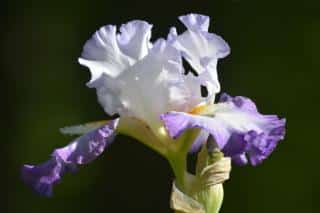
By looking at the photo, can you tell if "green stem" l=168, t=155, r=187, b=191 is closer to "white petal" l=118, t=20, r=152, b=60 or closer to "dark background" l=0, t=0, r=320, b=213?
"white petal" l=118, t=20, r=152, b=60

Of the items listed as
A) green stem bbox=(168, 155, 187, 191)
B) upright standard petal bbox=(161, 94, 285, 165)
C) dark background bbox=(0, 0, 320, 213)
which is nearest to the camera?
upright standard petal bbox=(161, 94, 285, 165)

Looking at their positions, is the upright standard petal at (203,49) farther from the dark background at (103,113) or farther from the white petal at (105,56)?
the dark background at (103,113)

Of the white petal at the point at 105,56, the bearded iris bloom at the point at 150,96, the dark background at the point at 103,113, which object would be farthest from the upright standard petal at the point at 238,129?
the dark background at the point at 103,113

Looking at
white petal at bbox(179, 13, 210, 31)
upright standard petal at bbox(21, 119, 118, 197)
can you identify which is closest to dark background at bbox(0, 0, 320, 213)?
white petal at bbox(179, 13, 210, 31)

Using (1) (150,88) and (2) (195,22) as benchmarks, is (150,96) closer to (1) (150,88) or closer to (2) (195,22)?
(1) (150,88)

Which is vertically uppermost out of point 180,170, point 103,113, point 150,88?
point 150,88

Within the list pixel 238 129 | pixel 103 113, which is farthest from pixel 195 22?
pixel 103 113
